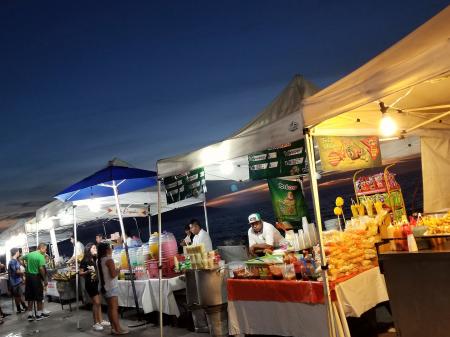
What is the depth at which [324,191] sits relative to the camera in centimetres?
13375

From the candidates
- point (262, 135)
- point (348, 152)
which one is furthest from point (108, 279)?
point (348, 152)

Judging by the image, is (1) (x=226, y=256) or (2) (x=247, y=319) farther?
(1) (x=226, y=256)

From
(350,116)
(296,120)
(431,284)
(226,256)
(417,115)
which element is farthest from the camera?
(226,256)

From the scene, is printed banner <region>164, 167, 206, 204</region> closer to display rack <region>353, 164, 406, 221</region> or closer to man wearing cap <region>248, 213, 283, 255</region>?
man wearing cap <region>248, 213, 283, 255</region>

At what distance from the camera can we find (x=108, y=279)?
8.70 metres

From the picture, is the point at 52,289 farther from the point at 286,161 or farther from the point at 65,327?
the point at 286,161

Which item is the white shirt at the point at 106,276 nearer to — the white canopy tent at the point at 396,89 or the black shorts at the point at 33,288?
the black shorts at the point at 33,288

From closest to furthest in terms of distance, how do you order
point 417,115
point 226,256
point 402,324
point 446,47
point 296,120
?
point 446,47 → point 402,324 → point 296,120 → point 417,115 → point 226,256

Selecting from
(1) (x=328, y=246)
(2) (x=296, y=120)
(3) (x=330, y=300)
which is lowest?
(3) (x=330, y=300)

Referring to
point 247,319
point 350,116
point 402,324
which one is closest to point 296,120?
point 350,116

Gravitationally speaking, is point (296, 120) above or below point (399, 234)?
above

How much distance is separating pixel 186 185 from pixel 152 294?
8.36 ft

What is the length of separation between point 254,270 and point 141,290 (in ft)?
12.8

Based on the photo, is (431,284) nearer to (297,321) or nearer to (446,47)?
(297,321)
